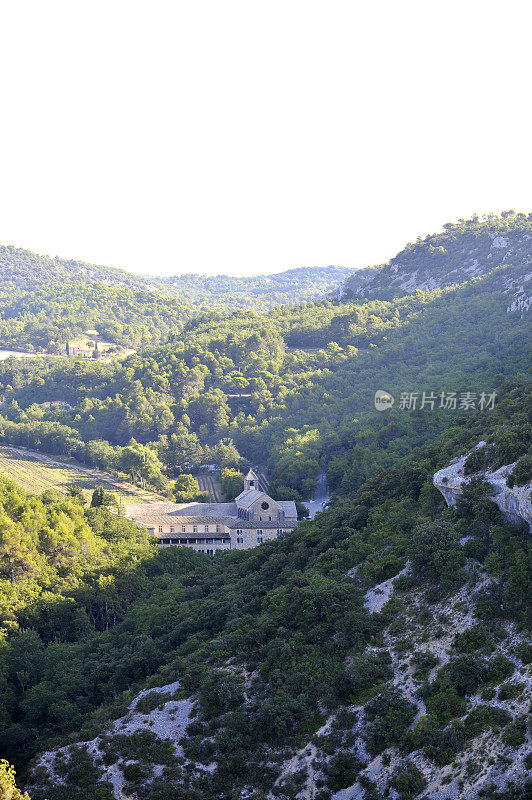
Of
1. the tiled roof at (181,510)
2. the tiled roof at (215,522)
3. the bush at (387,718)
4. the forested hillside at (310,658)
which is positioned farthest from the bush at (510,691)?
the tiled roof at (181,510)

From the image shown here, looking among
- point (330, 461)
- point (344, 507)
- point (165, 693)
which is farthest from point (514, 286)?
point (165, 693)

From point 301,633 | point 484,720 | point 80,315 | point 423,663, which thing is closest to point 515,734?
point 484,720

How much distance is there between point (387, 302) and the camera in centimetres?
9719

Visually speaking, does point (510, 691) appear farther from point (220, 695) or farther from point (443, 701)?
point (220, 695)

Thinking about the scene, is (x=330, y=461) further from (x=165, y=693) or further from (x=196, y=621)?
(x=165, y=693)

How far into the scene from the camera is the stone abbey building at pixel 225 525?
4331cm

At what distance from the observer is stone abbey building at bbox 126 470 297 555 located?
4331 cm

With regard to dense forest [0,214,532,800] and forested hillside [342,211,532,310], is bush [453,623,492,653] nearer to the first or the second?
dense forest [0,214,532,800]

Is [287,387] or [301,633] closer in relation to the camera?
[301,633]

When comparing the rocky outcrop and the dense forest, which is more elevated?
the rocky outcrop

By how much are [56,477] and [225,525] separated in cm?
2107

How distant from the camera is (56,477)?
195 feet

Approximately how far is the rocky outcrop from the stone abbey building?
20310 millimetres

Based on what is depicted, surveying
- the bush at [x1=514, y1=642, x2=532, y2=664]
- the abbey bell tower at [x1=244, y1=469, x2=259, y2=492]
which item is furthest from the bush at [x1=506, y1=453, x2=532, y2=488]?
the abbey bell tower at [x1=244, y1=469, x2=259, y2=492]
